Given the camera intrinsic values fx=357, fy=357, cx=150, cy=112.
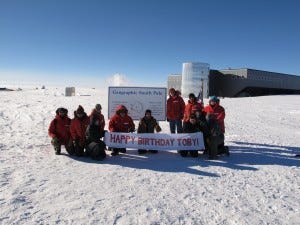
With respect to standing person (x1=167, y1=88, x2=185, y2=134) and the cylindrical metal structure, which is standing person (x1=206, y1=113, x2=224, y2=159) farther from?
the cylindrical metal structure

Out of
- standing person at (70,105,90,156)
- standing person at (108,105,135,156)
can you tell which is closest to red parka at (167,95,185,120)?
standing person at (108,105,135,156)

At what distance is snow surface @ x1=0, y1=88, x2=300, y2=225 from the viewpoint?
16.5 ft

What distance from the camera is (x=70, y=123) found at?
878 cm

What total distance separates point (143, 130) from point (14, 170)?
3386 millimetres

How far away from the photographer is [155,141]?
9.02 m

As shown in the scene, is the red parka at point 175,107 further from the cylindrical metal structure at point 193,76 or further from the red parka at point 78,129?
the cylindrical metal structure at point 193,76

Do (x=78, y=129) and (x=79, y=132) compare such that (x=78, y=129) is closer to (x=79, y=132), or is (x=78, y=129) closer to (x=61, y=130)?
(x=79, y=132)

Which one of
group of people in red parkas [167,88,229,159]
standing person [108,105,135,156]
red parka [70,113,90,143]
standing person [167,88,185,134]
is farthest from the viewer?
standing person [167,88,185,134]

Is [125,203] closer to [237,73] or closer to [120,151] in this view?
[120,151]

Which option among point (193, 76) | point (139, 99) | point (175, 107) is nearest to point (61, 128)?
point (139, 99)

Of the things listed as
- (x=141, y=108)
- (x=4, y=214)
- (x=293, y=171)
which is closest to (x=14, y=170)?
(x=4, y=214)

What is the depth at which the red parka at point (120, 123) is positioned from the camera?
9164 millimetres

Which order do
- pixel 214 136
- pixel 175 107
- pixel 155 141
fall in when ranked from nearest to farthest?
pixel 214 136, pixel 155 141, pixel 175 107

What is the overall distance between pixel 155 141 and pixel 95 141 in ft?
5.11
